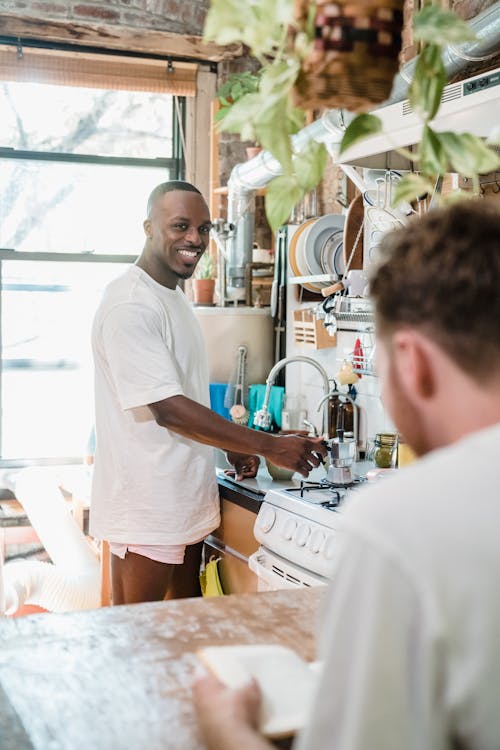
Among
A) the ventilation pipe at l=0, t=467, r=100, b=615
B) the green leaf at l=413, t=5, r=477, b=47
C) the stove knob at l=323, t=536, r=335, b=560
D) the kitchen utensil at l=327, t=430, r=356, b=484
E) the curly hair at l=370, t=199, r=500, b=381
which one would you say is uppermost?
the green leaf at l=413, t=5, r=477, b=47

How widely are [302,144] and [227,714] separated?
104 inches

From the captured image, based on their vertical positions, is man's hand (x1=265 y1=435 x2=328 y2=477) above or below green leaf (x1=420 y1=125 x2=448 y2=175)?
below

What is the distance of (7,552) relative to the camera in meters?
4.59

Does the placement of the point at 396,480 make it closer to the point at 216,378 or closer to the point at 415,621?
the point at 415,621

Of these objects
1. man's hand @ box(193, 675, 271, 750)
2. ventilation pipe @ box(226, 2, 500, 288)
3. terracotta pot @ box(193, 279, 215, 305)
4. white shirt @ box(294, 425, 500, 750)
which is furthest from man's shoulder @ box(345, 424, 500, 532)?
terracotta pot @ box(193, 279, 215, 305)

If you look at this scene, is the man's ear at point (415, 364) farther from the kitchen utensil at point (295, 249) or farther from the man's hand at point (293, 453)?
the kitchen utensil at point (295, 249)

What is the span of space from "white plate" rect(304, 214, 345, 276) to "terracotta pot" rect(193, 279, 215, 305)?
776mm

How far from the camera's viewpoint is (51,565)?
3621mm

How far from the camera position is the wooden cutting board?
3438 mm

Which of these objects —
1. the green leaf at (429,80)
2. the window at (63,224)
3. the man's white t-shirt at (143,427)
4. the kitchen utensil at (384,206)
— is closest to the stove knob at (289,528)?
the man's white t-shirt at (143,427)

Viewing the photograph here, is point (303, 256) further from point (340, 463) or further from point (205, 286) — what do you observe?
point (340, 463)

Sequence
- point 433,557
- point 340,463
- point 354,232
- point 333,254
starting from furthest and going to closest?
1. point 333,254
2. point 354,232
3. point 340,463
4. point 433,557

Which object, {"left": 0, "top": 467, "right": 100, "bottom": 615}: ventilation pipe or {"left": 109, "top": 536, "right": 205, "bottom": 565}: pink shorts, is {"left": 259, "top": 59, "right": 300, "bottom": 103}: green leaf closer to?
{"left": 109, "top": 536, "right": 205, "bottom": 565}: pink shorts

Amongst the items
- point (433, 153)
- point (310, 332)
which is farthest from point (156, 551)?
point (433, 153)
